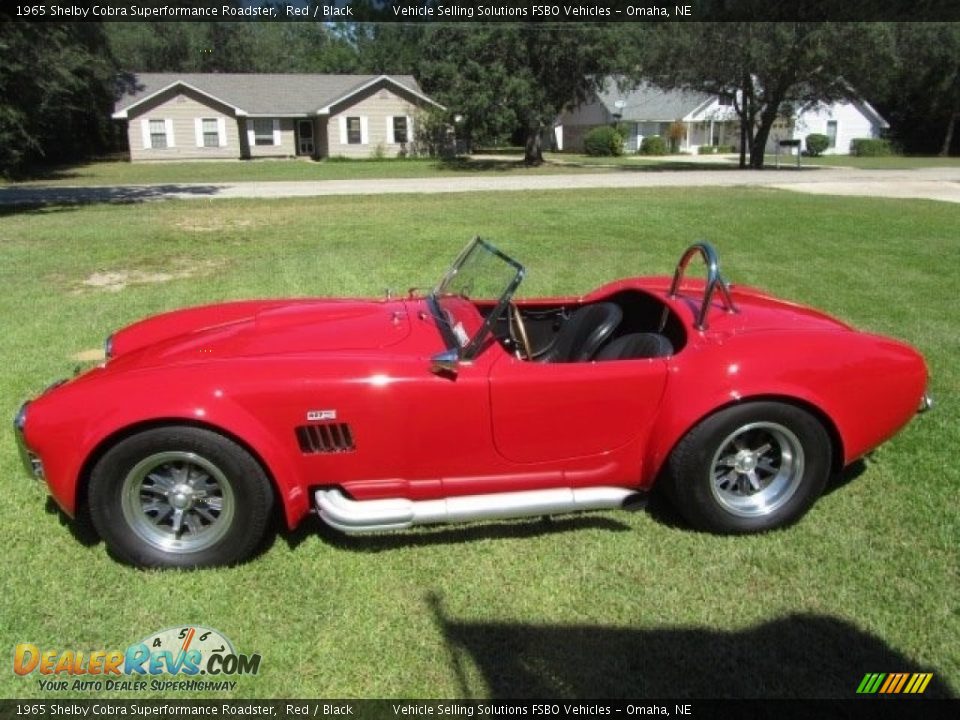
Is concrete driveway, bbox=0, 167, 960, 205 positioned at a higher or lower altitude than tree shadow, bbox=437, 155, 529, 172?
lower

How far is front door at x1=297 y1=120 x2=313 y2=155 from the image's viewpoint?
144 feet

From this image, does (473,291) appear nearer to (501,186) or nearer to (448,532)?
(448,532)

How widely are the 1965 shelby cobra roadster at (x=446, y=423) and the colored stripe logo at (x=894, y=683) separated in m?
0.89

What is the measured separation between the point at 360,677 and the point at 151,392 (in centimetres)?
132

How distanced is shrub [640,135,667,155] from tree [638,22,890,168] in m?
12.2

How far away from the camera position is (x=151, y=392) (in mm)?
2920

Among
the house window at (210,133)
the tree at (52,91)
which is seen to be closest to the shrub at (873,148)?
the house window at (210,133)

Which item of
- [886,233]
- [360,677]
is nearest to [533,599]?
[360,677]

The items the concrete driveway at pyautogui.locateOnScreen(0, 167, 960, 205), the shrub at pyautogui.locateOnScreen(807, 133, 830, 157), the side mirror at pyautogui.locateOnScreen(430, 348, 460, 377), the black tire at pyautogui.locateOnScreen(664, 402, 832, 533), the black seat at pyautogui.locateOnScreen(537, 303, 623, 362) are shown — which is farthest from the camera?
the shrub at pyautogui.locateOnScreen(807, 133, 830, 157)

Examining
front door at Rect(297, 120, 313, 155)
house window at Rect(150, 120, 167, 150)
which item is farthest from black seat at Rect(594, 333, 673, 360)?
front door at Rect(297, 120, 313, 155)

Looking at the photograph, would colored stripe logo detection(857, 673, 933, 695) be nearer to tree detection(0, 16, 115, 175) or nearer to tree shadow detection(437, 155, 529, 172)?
tree detection(0, 16, 115, 175)

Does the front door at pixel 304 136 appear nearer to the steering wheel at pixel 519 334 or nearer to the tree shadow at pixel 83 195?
the tree shadow at pixel 83 195

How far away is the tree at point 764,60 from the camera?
101ft

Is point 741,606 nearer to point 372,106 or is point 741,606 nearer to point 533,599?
point 533,599
